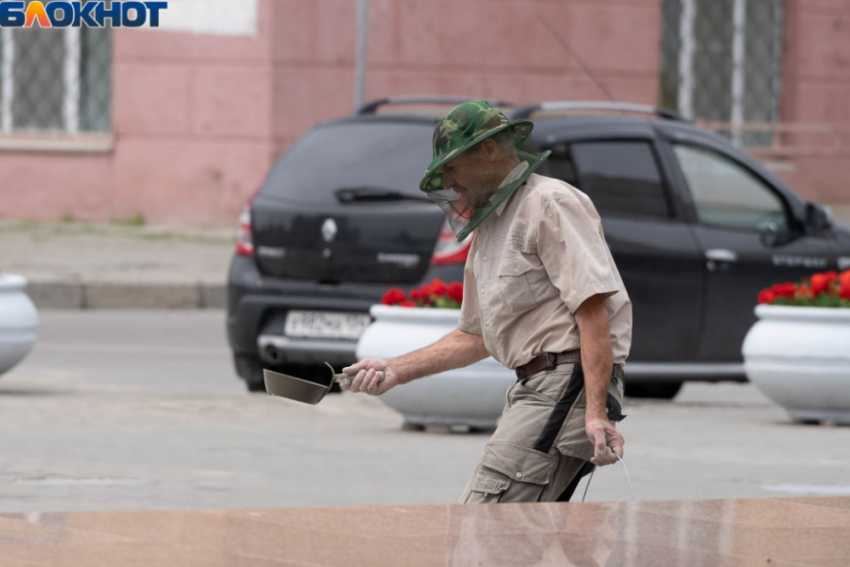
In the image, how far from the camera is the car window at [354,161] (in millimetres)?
9289

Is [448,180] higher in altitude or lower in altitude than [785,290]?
higher

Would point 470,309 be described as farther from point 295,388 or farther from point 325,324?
point 325,324

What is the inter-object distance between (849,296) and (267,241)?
3143 mm

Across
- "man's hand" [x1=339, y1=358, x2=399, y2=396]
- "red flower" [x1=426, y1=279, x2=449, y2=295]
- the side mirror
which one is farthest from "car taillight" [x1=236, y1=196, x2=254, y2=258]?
"man's hand" [x1=339, y1=358, x2=399, y2=396]

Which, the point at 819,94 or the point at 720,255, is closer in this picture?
the point at 720,255

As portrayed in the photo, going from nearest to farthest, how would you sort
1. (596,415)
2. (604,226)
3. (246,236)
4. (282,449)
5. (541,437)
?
1. (596,415)
2. (541,437)
3. (282,449)
4. (604,226)
5. (246,236)

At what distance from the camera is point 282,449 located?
803cm

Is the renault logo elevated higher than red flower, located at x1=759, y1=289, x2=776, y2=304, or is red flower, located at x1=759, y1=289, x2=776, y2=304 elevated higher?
the renault logo

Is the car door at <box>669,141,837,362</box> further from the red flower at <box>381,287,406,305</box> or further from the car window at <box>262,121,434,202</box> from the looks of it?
the red flower at <box>381,287,406,305</box>

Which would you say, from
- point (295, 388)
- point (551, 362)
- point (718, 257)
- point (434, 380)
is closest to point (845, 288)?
point (718, 257)

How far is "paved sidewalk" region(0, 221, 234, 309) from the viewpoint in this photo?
54.2 feet

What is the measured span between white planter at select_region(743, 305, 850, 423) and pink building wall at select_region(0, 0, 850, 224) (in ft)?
38.4

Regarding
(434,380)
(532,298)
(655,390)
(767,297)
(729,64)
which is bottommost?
(655,390)

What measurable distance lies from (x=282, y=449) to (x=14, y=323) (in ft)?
7.67
